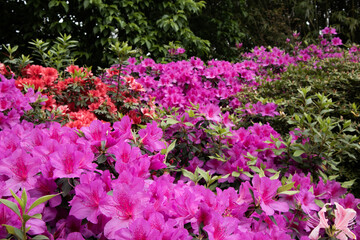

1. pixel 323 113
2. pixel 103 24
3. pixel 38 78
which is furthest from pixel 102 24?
pixel 323 113

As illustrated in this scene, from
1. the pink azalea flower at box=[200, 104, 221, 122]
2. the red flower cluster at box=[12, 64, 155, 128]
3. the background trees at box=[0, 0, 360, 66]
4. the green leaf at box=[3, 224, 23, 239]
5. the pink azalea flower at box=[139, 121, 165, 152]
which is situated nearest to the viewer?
the green leaf at box=[3, 224, 23, 239]

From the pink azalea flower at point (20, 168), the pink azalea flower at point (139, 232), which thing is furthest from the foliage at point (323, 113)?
the pink azalea flower at point (20, 168)

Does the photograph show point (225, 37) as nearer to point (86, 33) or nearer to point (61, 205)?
point (86, 33)

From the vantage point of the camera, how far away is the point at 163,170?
1143mm

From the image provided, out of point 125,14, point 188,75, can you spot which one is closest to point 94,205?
point 188,75

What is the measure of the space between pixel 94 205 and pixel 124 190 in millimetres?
105

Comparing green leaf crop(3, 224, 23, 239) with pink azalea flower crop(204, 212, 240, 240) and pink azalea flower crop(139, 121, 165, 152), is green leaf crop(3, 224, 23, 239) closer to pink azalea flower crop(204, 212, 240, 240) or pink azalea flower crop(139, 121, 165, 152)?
pink azalea flower crop(204, 212, 240, 240)

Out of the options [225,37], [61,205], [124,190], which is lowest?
[225,37]

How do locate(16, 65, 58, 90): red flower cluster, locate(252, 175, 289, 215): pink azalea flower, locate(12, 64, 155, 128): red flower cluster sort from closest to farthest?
locate(252, 175, 289, 215): pink azalea flower
locate(16, 65, 58, 90): red flower cluster
locate(12, 64, 155, 128): red flower cluster

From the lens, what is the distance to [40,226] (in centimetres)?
64

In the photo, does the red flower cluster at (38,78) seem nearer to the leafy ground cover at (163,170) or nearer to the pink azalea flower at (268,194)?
the leafy ground cover at (163,170)

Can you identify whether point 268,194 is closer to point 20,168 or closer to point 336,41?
point 20,168

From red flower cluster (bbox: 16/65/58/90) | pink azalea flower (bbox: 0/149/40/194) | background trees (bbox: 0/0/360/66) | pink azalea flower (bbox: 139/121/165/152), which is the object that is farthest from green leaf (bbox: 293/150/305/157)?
background trees (bbox: 0/0/360/66)

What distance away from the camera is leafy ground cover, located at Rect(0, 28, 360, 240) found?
2.29 feet
